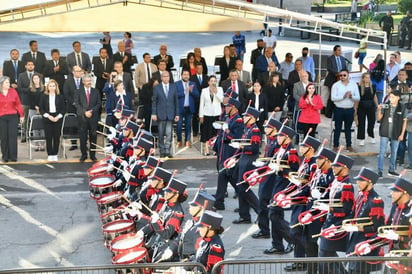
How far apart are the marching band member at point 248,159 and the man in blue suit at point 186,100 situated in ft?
14.6

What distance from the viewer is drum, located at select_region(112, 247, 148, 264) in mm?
9695

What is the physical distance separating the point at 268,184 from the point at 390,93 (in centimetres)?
419

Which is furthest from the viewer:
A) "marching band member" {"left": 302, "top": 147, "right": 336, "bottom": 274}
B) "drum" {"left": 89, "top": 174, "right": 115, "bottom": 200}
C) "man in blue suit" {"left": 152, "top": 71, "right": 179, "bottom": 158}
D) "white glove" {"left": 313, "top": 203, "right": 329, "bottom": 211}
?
"man in blue suit" {"left": 152, "top": 71, "right": 179, "bottom": 158}

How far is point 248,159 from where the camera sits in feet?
43.5

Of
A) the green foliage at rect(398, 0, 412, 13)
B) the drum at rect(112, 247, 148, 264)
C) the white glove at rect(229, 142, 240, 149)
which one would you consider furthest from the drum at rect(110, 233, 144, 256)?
the green foliage at rect(398, 0, 412, 13)

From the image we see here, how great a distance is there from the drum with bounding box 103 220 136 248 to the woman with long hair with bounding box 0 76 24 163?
629cm

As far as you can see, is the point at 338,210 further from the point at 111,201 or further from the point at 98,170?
the point at 98,170

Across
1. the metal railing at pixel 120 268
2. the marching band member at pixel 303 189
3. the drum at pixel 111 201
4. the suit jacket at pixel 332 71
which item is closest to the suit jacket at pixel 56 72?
the suit jacket at pixel 332 71

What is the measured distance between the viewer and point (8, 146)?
16.9 m

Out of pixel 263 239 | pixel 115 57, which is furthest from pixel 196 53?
pixel 263 239

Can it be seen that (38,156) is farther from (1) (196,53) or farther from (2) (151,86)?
(1) (196,53)

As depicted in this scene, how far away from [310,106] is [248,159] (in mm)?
3922

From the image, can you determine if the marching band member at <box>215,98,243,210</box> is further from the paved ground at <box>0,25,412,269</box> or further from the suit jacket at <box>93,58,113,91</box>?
the suit jacket at <box>93,58,113,91</box>

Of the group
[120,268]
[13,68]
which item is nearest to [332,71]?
[13,68]
